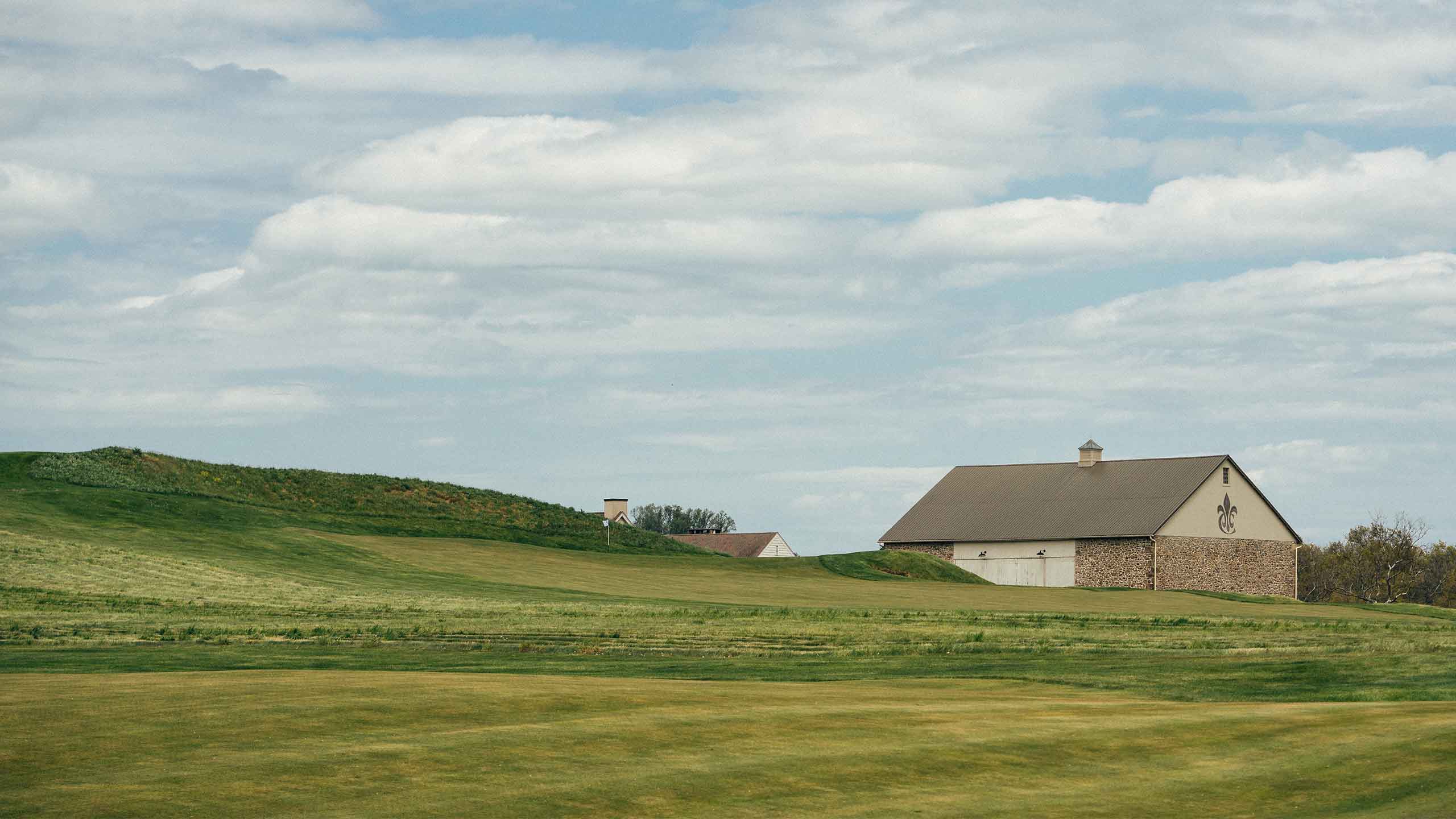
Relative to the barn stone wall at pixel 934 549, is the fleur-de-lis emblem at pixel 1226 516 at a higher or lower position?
higher

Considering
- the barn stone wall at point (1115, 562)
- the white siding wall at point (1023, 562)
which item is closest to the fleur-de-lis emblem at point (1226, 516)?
the barn stone wall at point (1115, 562)

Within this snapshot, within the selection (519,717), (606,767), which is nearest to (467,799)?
(606,767)

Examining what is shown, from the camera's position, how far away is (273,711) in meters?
17.5

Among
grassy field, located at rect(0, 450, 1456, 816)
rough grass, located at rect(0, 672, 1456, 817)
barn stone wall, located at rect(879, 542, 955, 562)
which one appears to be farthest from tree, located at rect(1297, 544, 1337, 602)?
rough grass, located at rect(0, 672, 1456, 817)

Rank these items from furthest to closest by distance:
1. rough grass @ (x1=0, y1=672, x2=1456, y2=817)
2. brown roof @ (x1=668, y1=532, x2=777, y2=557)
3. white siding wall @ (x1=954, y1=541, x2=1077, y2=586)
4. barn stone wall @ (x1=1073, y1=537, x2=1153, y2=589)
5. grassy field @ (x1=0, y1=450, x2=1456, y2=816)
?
brown roof @ (x1=668, y1=532, x2=777, y2=557)
white siding wall @ (x1=954, y1=541, x2=1077, y2=586)
barn stone wall @ (x1=1073, y1=537, x2=1153, y2=589)
grassy field @ (x1=0, y1=450, x2=1456, y2=816)
rough grass @ (x1=0, y1=672, x2=1456, y2=817)

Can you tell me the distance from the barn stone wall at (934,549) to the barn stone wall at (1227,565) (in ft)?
40.9

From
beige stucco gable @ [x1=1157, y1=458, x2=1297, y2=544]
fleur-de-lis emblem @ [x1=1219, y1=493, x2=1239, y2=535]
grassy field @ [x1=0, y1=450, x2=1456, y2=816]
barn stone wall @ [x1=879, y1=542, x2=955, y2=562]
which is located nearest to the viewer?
grassy field @ [x1=0, y1=450, x2=1456, y2=816]

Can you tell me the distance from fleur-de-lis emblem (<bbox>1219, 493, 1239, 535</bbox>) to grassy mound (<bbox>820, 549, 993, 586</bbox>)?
14080 millimetres

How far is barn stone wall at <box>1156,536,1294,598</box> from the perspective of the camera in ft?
264

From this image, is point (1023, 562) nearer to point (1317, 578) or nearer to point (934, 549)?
point (934, 549)

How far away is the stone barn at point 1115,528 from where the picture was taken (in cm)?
8075

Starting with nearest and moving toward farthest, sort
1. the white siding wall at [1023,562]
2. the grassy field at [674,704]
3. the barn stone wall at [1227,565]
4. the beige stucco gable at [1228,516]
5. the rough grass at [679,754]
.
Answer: the rough grass at [679,754]
the grassy field at [674,704]
the barn stone wall at [1227,565]
the beige stucco gable at [1228,516]
the white siding wall at [1023,562]

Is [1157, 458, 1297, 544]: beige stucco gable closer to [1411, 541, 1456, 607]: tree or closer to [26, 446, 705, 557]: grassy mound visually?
[26, 446, 705, 557]: grassy mound

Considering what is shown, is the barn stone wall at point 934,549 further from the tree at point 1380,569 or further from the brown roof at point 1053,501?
the tree at point 1380,569
